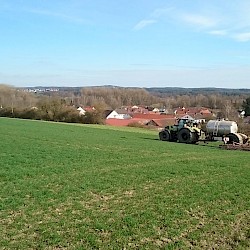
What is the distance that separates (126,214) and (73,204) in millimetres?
1746

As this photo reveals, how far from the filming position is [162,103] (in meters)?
184

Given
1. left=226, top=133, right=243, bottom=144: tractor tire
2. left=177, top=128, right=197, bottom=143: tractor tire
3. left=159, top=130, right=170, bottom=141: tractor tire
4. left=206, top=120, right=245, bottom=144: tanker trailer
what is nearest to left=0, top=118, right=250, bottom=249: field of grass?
left=226, top=133, right=243, bottom=144: tractor tire

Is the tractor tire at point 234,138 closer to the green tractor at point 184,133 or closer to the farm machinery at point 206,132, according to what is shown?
the farm machinery at point 206,132

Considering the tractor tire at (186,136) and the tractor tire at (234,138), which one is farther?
the tractor tire at (186,136)

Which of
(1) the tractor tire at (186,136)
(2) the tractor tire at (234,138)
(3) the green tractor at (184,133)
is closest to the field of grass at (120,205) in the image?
(2) the tractor tire at (234,138)

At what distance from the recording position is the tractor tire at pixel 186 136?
34.4 meters

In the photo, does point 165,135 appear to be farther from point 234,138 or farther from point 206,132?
point 234,138

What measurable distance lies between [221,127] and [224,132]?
0.53 m

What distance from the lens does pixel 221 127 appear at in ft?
112

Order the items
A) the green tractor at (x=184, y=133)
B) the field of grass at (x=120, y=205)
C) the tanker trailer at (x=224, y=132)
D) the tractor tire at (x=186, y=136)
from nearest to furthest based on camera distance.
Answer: the field of grass at (x=120, y=205) < the tanker trailer at (x=224, y=132) < the tractor tire at (x=186, y=136) < the green tractor at (x=184, y=133)

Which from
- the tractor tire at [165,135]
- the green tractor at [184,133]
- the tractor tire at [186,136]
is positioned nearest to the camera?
the tractor tire at [186,136]

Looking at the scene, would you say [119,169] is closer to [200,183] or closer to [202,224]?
[200,183]

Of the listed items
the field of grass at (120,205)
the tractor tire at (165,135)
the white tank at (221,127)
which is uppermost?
the white tank at (221,127)

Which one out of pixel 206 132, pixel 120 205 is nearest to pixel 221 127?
pixel 206 132
